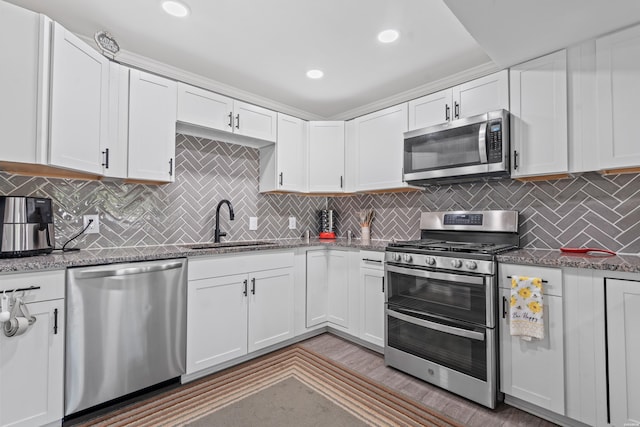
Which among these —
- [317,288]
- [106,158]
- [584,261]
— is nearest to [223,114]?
[106,158]

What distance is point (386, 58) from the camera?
250 cm

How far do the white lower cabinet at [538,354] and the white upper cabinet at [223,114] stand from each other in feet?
7.67

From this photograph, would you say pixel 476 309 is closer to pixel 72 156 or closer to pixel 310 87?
pixel 310 87

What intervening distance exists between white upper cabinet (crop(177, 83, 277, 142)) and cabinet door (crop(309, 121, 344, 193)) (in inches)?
20.3

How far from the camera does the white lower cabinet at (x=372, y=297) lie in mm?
2650

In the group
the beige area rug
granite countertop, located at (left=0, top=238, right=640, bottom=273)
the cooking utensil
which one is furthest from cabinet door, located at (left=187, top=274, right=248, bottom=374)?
the cooking utensil

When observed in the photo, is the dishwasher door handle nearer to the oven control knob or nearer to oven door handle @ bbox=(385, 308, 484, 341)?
oven door handle @ bbox=(385, 308, 484, 341)

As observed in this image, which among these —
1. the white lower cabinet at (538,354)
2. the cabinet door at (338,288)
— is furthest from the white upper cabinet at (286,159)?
the white lower cabinet at (538,354)

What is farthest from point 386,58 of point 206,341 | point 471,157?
point 206,341

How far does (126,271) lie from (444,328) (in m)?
2.13

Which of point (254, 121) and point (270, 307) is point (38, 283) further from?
point (254, 121)

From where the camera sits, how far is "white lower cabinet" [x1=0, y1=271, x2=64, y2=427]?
4.97 feet

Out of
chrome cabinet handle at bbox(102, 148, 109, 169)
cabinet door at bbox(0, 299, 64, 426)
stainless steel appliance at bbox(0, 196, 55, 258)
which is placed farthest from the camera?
chrome cabinet handle at bbox(102, 148, 109, 169)

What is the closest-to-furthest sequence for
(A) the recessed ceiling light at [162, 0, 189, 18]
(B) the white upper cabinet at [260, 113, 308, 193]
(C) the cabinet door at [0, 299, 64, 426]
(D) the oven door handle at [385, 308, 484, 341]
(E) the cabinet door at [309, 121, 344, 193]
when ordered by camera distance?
(C) the cabinet door at [0, 299, 64, 426] → (A) the recessed ceiling light at [162, 0, 189, 18] → (D) the oven door handle at [385, 308, 484, 341] → (B) the white upper cabinet at [260, 113, 308, 193] → (E) the cabinet door at [309, 121, 344, 193]
